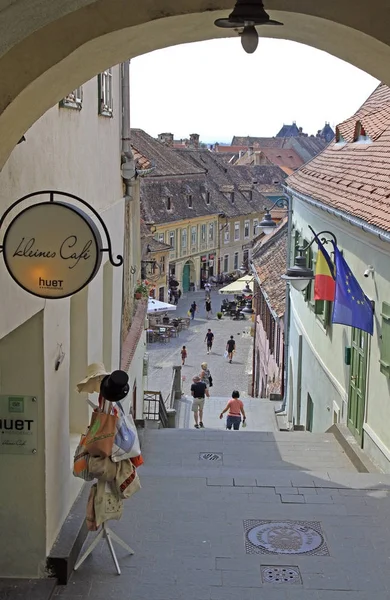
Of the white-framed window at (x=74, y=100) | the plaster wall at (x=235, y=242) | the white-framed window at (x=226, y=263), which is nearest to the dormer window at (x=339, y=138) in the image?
the white-framed window at (x=74, y=100)

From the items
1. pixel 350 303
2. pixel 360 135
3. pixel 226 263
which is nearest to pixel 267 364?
pixel 360 135

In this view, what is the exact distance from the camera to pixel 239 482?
9719 millimetres

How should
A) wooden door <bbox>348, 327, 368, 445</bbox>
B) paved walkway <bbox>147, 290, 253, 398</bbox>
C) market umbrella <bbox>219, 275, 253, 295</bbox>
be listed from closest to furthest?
wooden door <bbox>348, 327, 368, 445</bbox> → paved walkway <bbox>147, 290, 253, 398</bbox> → market umbrella <bbox>219, 275, 253, 295</bbox>

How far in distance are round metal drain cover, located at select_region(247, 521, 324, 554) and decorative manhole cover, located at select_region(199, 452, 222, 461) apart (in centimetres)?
393

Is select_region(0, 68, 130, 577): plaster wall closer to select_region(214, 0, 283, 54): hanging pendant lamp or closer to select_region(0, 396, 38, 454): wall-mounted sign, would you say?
select_region(0, 396, 38, 454): wall-mounted sign

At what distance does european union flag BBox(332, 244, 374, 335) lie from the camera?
11.7 meters

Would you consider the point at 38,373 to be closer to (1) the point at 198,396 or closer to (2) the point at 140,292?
(2) the point at 140,292

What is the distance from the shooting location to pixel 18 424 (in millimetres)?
6695

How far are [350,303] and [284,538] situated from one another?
16.1ft

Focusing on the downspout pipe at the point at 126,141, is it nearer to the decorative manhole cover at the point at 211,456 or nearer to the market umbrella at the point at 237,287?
the decorative manhole cover at the point at 211,456

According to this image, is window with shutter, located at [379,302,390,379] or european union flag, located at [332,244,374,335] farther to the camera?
european union flag, located at [332,244,374,335]

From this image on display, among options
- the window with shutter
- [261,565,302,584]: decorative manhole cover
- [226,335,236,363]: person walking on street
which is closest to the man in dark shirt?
the window with shutter

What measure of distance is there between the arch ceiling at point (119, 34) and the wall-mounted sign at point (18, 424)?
2.42m

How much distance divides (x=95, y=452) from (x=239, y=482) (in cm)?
336
